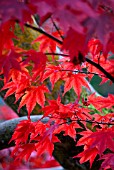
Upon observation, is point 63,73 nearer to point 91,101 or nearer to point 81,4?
point 91,101

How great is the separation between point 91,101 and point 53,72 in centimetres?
20

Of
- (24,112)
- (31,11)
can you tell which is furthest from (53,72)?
(24,112)

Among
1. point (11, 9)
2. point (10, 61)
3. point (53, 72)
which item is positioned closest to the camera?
point (11, 9)

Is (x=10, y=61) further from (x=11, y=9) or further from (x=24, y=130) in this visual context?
(x=24, y=130)

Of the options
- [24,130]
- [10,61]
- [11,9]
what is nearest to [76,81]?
[24,130]

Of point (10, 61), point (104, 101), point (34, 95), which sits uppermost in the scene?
point (10, 61)

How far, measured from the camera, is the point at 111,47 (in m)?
0.76

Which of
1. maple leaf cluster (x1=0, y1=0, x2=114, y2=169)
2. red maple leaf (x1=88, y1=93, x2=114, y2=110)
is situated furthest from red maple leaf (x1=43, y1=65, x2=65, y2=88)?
red maple leaf (x1=88, y1=93, x2=114, y2=110)

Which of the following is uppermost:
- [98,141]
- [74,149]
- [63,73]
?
[63,73]

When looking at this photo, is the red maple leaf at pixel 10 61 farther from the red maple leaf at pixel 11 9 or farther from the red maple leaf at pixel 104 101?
the red maple leaf at pixel 104 101

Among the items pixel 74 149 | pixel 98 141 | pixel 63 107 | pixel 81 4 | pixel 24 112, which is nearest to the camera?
pixel 81 4

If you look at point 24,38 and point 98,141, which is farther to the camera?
point 24,38

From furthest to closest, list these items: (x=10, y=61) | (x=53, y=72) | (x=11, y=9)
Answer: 1. (x=53, y=72)
2. (x=10, y=61)
3. (x=11, y=9)

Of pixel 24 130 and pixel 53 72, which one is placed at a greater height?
pixel 53 72
